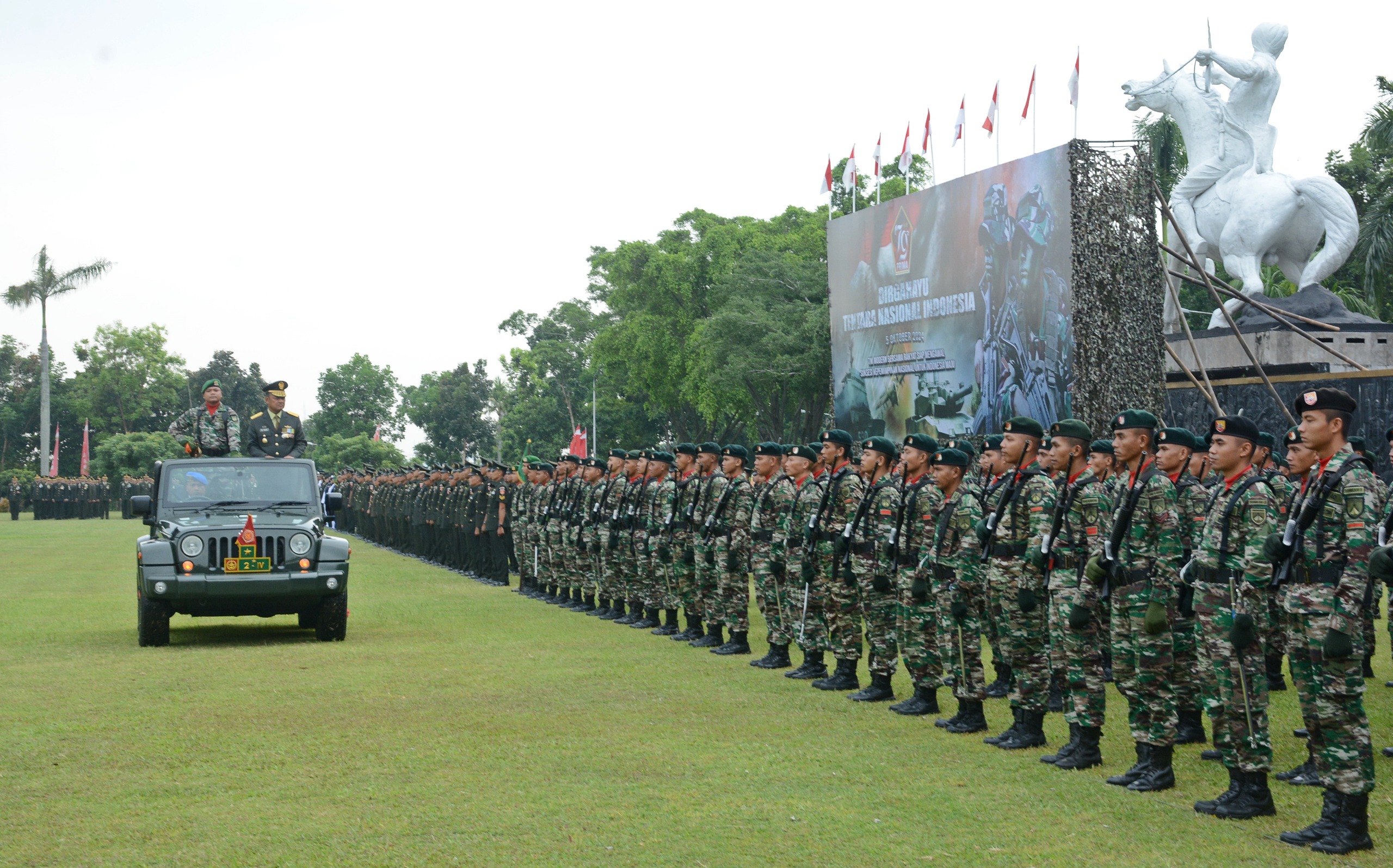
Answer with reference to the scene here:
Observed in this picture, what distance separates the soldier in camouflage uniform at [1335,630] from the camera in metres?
5.61

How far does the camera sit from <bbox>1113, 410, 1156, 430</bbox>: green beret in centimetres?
750

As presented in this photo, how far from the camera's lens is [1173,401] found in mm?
23203

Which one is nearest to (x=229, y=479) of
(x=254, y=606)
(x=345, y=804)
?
(x=254, y=606)

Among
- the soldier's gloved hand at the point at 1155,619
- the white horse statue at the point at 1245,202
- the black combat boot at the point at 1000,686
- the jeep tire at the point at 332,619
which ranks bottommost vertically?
the black combat boot at the point at 1000,686

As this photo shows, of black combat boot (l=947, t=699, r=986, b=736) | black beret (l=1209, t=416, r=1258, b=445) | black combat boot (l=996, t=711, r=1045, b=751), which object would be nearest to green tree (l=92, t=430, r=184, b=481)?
black combat boot (l=947, t=699, r=986, b=736)

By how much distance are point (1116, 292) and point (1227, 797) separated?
12.2 meters

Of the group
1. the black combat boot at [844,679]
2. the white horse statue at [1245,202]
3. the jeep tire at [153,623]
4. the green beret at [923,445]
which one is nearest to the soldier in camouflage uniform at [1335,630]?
the green beret at [923,445]

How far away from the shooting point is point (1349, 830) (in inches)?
222

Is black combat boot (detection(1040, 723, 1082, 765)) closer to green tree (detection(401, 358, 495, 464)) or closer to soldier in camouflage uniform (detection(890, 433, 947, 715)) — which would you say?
soldier in camouflage uniform (detection(890, 433, 947, 715))

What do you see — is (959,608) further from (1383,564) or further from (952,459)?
(1383,564)

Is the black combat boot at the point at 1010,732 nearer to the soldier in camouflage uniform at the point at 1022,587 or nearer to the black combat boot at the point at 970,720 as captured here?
the soldier in camouflage uniform at the point at 1022,587

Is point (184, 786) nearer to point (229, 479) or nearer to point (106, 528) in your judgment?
point (229, 479)

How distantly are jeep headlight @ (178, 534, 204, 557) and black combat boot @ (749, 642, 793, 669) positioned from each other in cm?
526

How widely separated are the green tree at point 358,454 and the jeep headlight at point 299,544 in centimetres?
6026
